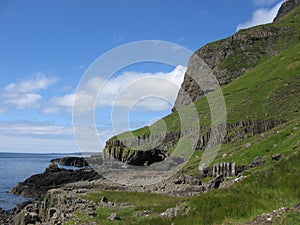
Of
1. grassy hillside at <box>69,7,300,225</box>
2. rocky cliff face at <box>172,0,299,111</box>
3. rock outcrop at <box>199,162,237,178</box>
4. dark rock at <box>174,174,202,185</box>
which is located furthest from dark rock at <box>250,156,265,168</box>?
rocky cliff face at <box>172,0,299,111</box>

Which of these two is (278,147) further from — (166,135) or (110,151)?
(110,151)

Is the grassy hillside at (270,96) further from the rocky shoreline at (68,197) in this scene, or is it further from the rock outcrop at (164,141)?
the rocky shoreline at (68,197)

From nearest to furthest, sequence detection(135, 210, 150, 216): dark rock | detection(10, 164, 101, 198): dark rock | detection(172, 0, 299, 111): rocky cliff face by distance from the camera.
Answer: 1. detection(135, 210, 150, 216): dark rock
2. detection(10, 164, 101, 198): dark rock
3. detection(172, 0, 299, 111): rocky cliff face

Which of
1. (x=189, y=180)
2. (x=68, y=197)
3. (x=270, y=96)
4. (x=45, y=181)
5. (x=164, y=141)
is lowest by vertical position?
(x=45, y=181)

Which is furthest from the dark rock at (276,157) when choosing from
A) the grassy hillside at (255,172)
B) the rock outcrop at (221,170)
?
the rock outcrop at (221,170)

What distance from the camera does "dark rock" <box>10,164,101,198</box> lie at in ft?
275

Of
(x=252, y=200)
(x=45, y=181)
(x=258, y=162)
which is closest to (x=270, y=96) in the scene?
(x=258, y=162)

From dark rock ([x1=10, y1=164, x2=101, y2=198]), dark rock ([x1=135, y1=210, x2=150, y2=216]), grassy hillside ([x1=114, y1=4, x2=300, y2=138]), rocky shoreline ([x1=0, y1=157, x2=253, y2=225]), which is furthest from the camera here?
dark rock ([x1=10, y1=164, x2=101, y2=198])

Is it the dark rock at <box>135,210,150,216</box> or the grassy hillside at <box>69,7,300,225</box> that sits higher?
the grassy hillside at <box>69,7,300,225</box>

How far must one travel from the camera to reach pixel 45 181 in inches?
3915

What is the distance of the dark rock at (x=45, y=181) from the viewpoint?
275 feet

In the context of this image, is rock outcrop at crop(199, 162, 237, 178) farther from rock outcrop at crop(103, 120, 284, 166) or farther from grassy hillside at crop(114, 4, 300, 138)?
grassy hillside at crop(114, 4, 300, 138)

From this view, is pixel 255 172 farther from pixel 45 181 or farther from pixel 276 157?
pixel 45 181

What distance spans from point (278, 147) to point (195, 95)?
146023 millimetres
